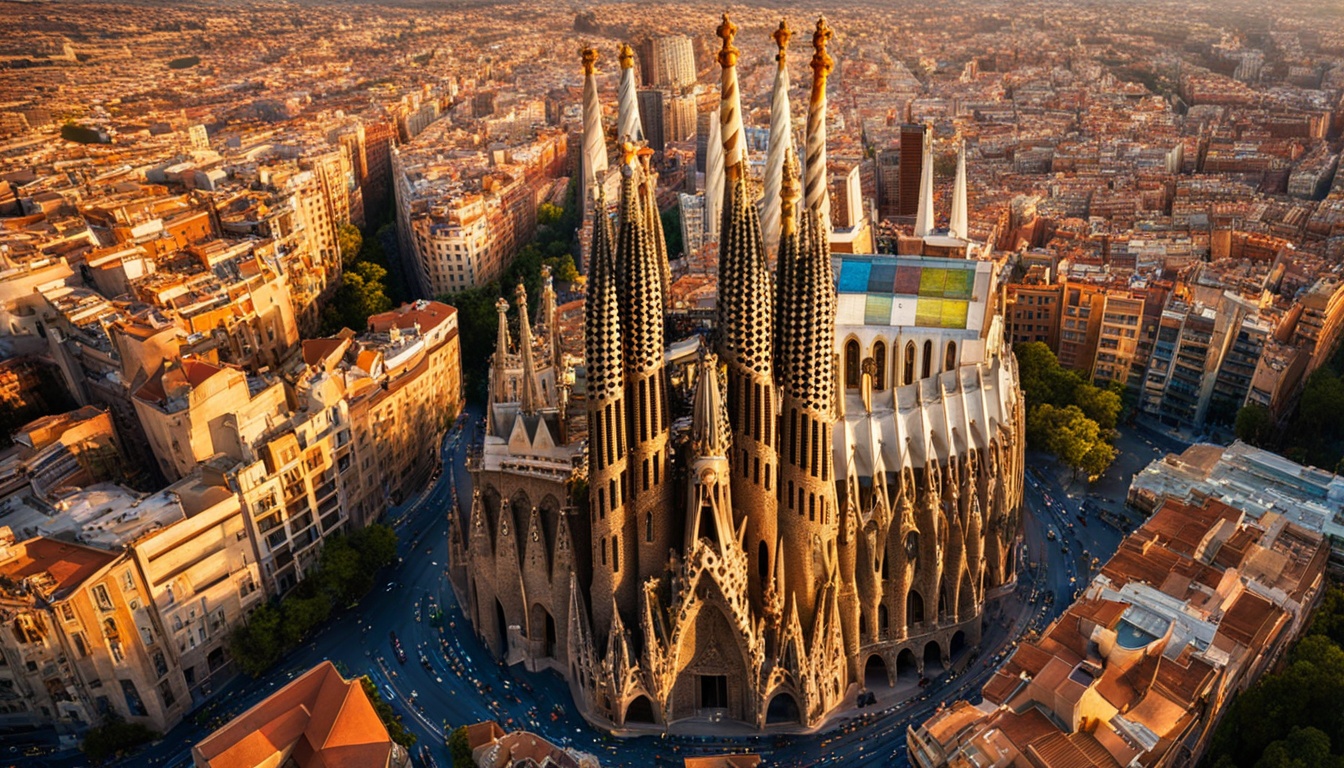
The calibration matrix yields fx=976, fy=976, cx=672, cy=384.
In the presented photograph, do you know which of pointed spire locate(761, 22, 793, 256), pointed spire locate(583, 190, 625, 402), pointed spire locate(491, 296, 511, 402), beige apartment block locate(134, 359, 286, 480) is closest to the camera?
pointed spire locate(583, 190, 625, 402)

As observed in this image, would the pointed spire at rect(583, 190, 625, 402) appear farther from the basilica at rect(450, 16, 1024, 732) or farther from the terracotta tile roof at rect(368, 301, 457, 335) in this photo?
the terracotta tile roof at rect(368, 301, 457, 335)

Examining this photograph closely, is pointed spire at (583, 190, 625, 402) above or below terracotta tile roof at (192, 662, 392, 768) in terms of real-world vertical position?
above

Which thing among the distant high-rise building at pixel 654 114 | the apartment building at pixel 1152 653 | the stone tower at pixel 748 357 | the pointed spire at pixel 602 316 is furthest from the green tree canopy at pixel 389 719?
the distant high-rise building at pixel 654 114

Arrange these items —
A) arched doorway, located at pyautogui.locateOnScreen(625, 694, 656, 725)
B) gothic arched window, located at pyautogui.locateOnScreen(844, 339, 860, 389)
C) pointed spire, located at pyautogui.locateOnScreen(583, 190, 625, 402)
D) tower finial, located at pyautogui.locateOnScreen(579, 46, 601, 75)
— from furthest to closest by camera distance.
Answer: gothic arched window, located at pyautogui.locateOnScreen(844, 339, 860, 389) < arched doorway, located at pyautogui.locateOnScreen(625, 694, 656, 725) < tower finial, located at pyautogui.locateOnScreen(579, 46, 601, 75) < pointed spire, located at pyautogui.locateOnScreen(583, 190, 625, 402)

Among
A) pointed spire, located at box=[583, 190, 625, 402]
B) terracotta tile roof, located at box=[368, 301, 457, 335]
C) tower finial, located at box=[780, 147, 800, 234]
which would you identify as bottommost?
terracotta tile roof, located at box=[368, 301, 457, 335]

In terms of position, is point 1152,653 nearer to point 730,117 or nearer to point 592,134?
point 730,117

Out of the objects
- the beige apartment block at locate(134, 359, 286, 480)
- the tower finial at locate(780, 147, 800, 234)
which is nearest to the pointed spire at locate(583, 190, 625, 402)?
the tower finial at locate(780, 147, 800, 234)

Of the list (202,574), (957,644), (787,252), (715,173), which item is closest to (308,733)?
(202,574)
